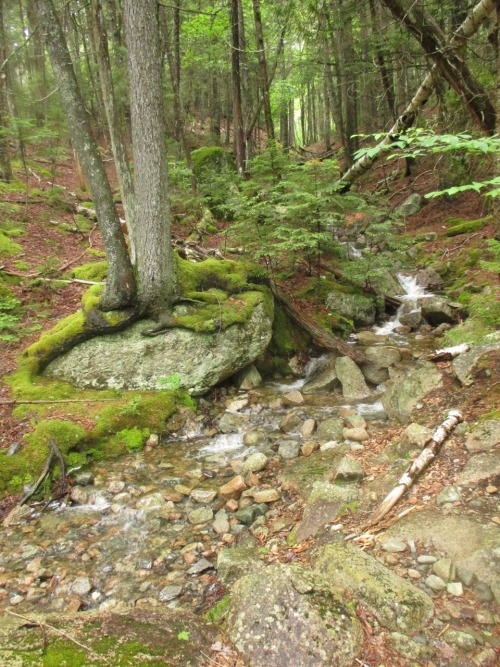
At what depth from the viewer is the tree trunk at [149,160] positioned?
20.8 feet

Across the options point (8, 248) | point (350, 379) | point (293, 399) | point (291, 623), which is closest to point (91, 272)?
point (8, 248)

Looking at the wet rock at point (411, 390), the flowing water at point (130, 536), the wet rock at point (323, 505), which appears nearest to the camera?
the flowing water at point (130, 536)

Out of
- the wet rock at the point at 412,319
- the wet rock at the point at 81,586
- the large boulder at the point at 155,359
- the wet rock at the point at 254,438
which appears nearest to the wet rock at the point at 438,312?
the wet rock at the point at 412,319

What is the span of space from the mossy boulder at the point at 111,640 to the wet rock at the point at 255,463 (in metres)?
2.52

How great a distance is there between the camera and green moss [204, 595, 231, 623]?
2986mm

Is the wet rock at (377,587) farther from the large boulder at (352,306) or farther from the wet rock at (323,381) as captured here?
the large boulder at (352,306)

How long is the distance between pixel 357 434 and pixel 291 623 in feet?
11.4

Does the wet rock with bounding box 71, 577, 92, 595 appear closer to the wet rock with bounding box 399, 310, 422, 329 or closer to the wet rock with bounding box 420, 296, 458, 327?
the wet rock with bounding box 399, 310, 422, 329

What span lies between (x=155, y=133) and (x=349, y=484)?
6.14 m

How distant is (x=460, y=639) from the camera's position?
2352mm

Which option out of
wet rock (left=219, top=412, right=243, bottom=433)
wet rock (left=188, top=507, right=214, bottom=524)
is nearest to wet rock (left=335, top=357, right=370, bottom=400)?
wet rock (left=219, top=412, right=243, bottom=433)

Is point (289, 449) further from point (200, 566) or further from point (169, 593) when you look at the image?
point (169, 593)

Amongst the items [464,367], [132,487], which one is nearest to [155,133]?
[132,487]

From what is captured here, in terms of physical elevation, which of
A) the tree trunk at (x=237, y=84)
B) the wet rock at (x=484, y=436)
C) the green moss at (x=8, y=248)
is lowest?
the wet rock at (x=484, y=436)
